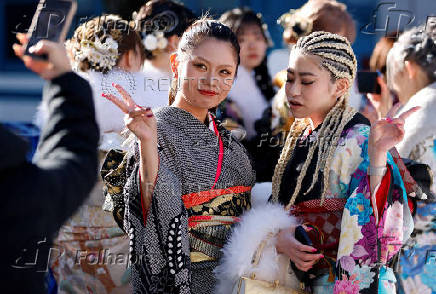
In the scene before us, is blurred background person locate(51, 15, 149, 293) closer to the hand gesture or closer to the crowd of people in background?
the crowd of people in background

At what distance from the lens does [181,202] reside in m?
2.24

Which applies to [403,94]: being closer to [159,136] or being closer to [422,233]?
[422,233]

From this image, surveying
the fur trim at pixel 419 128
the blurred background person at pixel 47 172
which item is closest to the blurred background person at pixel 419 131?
the fur trim at pixel 419 128

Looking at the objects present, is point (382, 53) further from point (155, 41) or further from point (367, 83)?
point (155, 41)

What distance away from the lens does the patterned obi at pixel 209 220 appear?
2305mm

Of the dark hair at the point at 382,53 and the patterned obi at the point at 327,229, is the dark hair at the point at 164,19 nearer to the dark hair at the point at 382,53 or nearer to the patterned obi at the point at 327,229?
the dark hair at the point at 382,53

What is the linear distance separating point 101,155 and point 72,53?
24.3 inches

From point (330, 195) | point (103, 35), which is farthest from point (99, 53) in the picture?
point (330, 195)

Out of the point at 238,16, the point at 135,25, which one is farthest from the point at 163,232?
the point at 238,16

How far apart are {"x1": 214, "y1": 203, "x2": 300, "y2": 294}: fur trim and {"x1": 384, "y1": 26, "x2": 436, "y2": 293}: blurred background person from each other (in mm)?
599

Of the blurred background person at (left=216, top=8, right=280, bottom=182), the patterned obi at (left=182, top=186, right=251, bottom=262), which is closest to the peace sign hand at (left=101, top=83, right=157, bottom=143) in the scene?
the patterned obi at (left=182, top=186, right=251, bottom=262)

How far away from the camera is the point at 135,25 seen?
3.84 m

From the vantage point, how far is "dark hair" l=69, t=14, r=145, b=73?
10.3ft

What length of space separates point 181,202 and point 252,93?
210 cm
